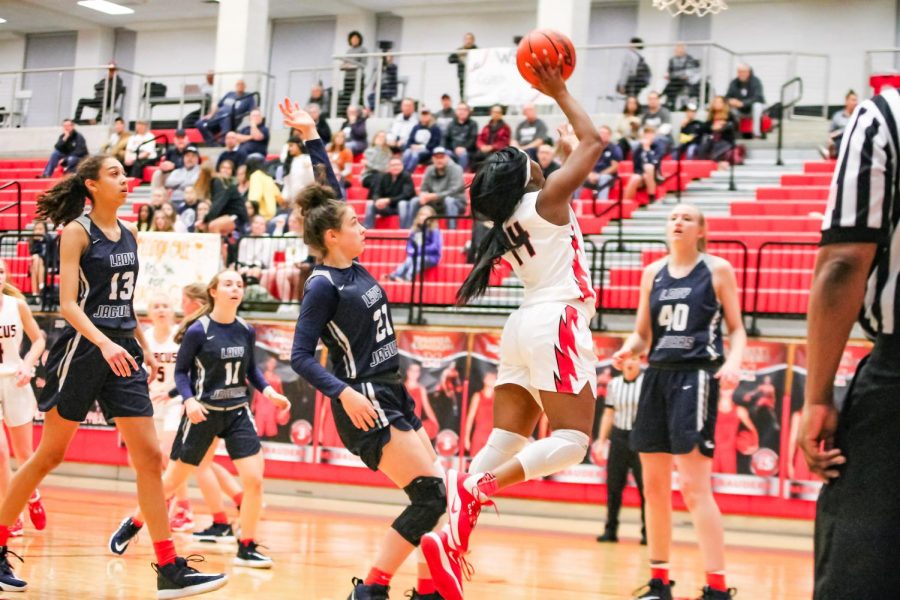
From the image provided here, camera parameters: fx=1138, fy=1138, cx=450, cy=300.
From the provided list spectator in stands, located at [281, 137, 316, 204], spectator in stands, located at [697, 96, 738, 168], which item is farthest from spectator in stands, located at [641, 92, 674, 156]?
spectator in stands, located at [281, 137, 316, 204]

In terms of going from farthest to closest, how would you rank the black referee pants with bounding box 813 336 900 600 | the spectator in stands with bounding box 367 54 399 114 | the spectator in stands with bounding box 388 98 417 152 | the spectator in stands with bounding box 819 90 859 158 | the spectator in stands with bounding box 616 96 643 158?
the spectator in stands with bounding box 367 54 399 114 → the spectator in stands with bounding box 388 98 417 152 → the spectator in stands with bounding box 616 96 643 158 → the spectator in stands with bounding box 819 90 859 158 → the black referee pants with bounding box 813 336 900 600

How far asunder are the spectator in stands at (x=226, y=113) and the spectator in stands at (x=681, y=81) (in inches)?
274

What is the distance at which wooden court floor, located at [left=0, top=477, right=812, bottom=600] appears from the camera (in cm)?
616

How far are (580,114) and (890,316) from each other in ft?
7.55

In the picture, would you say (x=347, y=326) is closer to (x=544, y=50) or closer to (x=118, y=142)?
(x=544, y=50)

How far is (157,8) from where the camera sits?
2603 centimetres

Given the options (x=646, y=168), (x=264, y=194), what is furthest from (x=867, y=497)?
(x=264, y=194)

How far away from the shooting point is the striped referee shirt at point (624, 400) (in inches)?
391

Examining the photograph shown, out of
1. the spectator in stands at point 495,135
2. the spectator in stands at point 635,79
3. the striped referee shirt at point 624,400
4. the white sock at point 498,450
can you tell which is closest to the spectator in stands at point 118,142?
the spectator in stands at point 495,135

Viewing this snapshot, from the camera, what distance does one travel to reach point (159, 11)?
26281mm

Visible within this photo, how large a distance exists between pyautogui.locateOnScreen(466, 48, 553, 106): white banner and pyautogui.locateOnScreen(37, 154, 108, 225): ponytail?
12.8m

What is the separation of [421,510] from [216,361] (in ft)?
9.93

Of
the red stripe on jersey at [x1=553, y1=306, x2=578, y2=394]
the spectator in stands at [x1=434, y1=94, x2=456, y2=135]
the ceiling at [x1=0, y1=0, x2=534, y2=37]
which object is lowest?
the red stripe on jersey at [x1=553, y1=306, x2=578, y2=394]

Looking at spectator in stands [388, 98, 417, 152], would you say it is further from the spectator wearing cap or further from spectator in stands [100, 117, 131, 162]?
spectator in stands [100, 117, 131, 162]
